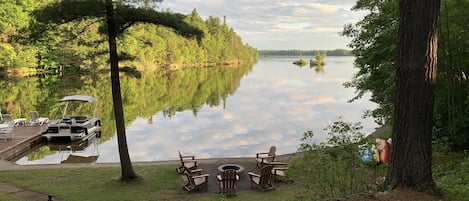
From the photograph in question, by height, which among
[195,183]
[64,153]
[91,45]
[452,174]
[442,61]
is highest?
[91,45]

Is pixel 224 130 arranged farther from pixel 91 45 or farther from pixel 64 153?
pixel 91 45

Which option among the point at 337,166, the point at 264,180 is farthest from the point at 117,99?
the point at 337,166

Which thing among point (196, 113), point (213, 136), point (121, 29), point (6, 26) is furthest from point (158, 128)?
point (6, 26)

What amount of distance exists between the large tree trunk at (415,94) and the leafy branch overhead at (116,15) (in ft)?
21.6

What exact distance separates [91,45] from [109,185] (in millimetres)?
4103

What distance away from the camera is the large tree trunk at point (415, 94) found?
512cm

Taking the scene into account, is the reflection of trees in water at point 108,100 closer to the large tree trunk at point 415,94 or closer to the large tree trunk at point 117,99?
the large tree trunk at point 117,99

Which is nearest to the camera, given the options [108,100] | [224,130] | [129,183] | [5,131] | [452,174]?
[452,174]

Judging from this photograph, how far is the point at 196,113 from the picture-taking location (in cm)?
2912

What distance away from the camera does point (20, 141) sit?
1795 centimetres

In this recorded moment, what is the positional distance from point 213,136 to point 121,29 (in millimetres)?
10676

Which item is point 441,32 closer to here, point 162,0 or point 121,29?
point 162,0

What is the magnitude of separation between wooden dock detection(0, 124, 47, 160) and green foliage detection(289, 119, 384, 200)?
545 inches

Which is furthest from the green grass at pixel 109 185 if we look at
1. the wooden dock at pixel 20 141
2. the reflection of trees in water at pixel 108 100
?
the reflection of trees in water at pixel 108 100
